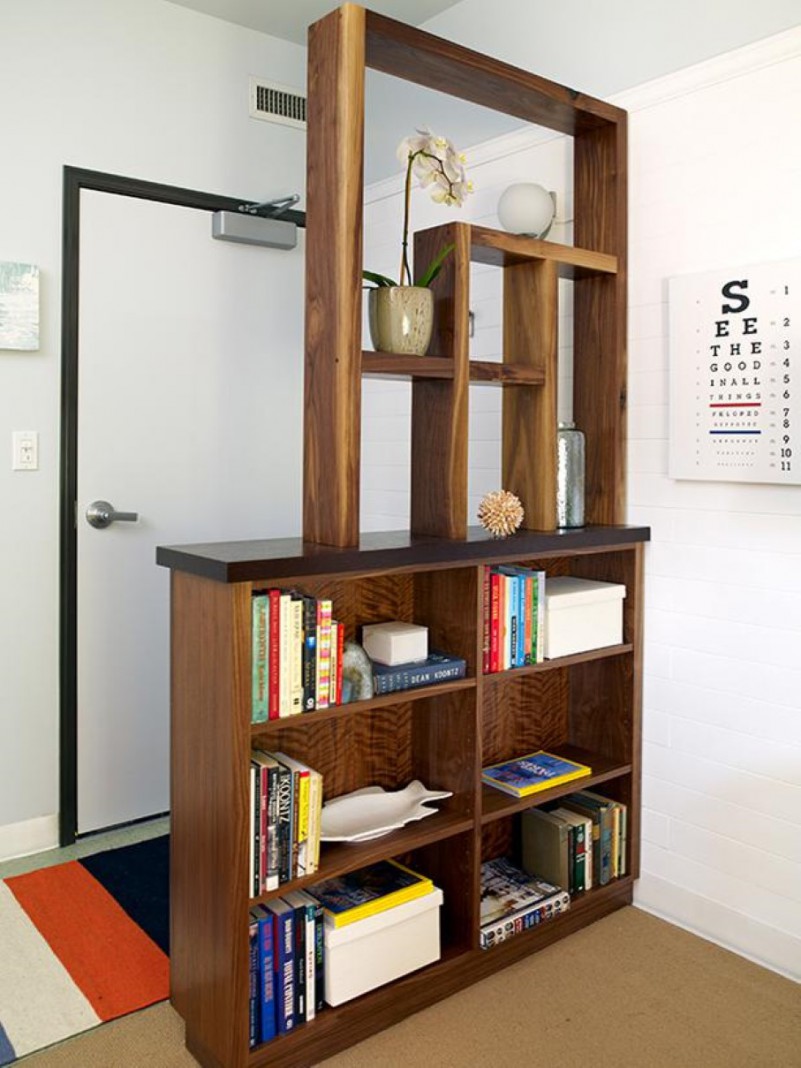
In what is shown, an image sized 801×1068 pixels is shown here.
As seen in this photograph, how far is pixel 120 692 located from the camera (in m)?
3.02

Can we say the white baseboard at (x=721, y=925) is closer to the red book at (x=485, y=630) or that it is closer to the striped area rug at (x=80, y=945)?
the red book at (x=485, y=630)

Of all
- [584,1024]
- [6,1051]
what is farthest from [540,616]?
[6,1051]

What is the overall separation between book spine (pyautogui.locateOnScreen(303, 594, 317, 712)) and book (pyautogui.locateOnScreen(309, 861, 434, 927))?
0.46m

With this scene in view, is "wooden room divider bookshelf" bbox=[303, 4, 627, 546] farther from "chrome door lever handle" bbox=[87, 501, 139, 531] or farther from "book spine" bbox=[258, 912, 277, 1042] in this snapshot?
"chrome door lever handle" bbox=[87, 501, 139, 531]

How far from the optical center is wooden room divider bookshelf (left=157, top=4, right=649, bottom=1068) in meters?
1.81

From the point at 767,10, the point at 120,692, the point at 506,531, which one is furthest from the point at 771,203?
the point at 120,692

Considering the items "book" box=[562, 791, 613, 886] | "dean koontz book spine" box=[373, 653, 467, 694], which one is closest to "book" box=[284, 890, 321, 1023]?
"dean koontz book spine" box=[373, 653, 467, 694]

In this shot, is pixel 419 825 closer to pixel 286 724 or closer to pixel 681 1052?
pixel 286 724

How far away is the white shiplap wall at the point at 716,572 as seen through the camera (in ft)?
Result: 7.29

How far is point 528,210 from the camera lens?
2.55 m

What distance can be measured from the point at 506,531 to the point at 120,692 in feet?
4.90

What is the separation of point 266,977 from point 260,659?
639 mm

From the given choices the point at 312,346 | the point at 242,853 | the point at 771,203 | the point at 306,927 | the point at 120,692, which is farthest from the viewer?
the point at 120,692

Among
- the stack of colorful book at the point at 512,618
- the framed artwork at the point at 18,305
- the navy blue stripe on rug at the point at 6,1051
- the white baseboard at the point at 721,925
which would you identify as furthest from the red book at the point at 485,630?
the framed artwork at the point at 18,305
